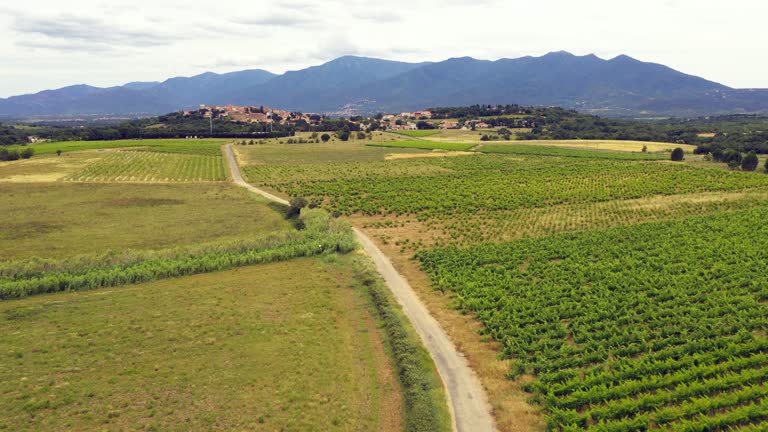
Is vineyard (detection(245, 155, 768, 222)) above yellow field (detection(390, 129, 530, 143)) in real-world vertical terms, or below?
below

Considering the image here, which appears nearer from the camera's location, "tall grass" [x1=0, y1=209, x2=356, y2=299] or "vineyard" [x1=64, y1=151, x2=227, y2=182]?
"tall grass" [x1=0, y1=209, x2=356, y2=299]

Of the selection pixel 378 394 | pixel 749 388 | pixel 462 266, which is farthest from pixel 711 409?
pixel 462 266

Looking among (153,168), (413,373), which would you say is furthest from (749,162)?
(153,168)

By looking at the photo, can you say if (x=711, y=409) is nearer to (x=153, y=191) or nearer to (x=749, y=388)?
(x=749, y=388)

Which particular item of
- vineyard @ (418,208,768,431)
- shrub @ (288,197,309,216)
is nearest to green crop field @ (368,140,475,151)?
shrub @ (288,197,309,216)

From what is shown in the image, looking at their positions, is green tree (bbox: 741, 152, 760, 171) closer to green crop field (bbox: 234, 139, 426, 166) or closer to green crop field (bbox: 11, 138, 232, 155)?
green crop field (bbox: 234, 139, 426, 166)

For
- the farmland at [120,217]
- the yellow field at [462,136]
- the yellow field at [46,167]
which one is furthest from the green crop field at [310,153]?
the farmland at [120,217]
